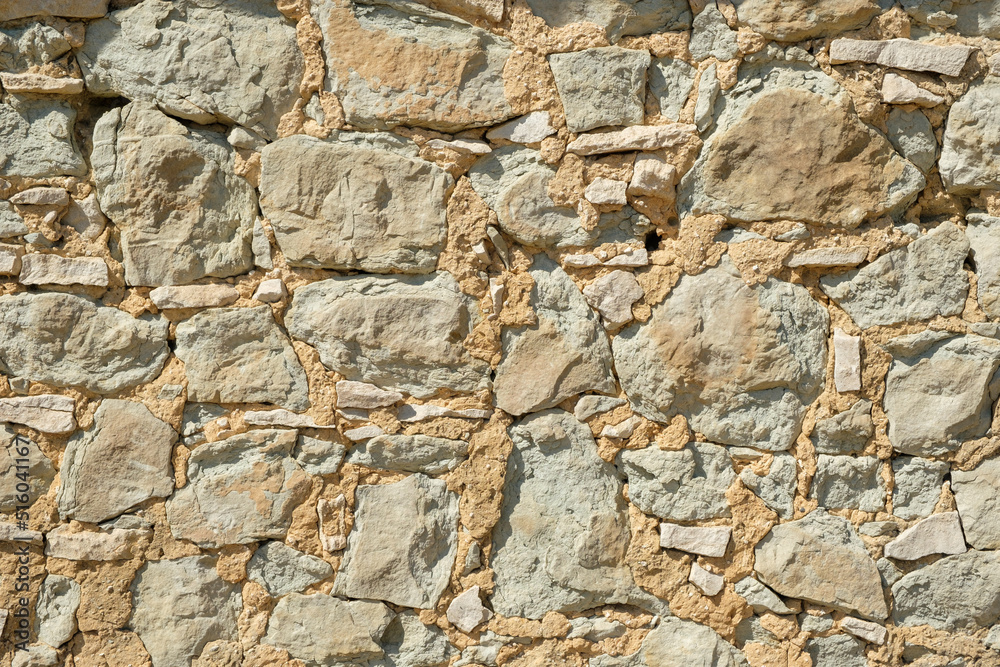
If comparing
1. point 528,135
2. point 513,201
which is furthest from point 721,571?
point 528,135

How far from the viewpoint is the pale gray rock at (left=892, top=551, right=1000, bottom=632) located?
1975 millimetres

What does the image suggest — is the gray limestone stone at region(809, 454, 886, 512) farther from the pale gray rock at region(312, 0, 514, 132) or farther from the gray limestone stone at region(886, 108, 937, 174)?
the pale gray rock at region(312, 0, 514, 132)

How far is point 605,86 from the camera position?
6.49ft

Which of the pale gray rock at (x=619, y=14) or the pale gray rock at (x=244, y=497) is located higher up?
the pale gray rock at (x=619, y=14)

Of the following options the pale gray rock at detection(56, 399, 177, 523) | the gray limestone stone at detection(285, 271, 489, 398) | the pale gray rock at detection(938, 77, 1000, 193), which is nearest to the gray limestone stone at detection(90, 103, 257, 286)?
the gray limestone stone at detection(285, 271, 489, 398)

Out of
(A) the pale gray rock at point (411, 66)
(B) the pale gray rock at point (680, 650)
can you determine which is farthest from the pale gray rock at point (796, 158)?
(B) the pale gray rock at point (680, 650)

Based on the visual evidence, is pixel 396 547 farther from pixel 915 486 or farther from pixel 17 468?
pixel 915 486

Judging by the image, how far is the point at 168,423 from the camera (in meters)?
2.02

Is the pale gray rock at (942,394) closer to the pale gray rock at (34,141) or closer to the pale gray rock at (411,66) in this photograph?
the pale gray rock at (411,66)

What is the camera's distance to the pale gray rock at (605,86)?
1982 millimetres

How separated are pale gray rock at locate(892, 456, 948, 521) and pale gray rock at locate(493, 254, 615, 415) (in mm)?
772

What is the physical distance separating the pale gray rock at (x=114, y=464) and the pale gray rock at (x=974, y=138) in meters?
2.12

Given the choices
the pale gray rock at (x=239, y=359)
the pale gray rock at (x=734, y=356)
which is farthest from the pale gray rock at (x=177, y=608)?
the pale gray rock at (x=734, y=356)

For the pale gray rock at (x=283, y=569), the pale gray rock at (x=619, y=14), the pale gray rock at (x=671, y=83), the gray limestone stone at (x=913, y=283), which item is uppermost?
the pale gray rock at (x=619, y=14)
